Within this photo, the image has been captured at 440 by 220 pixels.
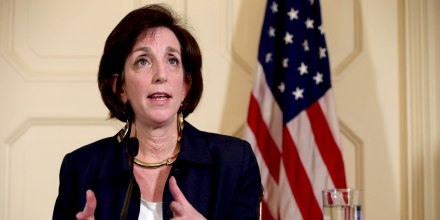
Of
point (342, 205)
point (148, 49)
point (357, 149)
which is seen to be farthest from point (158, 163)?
point (357, 149)

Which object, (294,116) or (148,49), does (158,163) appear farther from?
(294,116)

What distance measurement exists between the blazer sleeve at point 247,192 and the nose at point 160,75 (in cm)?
38

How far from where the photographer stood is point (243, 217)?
212 centimetres

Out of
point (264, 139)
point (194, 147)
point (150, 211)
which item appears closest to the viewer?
point (150, 211)

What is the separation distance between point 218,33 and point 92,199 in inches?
80.5

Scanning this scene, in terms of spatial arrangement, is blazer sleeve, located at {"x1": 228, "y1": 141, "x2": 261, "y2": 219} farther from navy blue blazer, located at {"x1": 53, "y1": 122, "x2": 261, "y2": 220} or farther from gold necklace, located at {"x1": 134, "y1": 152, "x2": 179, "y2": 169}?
gold necklace, located at {"x1": 134, "y1": 152, "x2": 179, "y2": 169}

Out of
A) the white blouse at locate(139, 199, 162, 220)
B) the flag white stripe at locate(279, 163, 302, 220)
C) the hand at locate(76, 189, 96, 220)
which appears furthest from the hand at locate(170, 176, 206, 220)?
the flag white stripe at locate(279, 163, 302, 220)

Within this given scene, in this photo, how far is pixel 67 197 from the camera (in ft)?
7.41

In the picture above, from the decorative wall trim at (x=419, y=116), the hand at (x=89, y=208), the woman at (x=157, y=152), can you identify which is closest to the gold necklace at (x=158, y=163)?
the woman at (x=157, y=152)

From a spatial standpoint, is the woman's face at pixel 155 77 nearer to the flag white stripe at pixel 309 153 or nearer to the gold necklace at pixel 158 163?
the gold necklace at pixel 158 163

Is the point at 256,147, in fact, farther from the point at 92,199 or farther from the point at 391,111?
the point at 92,199

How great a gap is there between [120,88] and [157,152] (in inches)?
11.2

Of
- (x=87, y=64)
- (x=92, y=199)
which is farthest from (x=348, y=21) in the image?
(x=92, y=199)

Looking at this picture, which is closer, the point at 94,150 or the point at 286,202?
the point at 94,150
